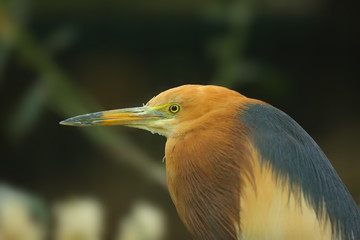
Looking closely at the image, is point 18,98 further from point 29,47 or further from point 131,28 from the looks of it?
point 131,28

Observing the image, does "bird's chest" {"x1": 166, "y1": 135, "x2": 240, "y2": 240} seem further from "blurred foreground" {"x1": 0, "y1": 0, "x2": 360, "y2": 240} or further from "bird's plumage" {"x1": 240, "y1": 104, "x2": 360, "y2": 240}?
"blurred foreground" {"x1": 0, "y1": 0, "x2": 360, "y2": 240}

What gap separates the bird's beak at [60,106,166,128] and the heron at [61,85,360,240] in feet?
0.10

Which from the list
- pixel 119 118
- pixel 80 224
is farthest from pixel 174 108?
pixel 80 224

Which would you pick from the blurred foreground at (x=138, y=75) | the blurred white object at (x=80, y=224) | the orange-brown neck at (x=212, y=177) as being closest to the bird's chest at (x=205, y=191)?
the orange-brown neck at (x=212, y=177)

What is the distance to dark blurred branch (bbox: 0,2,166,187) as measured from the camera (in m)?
1.38

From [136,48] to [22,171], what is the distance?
49 cm

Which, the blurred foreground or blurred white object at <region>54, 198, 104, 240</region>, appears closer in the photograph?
blurred white object at <region>54, 198, 104, 240</region>

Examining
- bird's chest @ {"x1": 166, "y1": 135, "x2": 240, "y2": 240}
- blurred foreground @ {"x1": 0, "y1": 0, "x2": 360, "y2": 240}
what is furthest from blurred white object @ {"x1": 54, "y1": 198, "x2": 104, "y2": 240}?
blurred foreground @ {"x1": 0, "y1": 0, "x2": 360, "y2": 240}

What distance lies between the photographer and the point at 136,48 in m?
1.47

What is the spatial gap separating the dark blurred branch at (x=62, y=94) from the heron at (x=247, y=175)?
0.74m

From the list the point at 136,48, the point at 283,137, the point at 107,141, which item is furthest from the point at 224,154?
the point at 136,48

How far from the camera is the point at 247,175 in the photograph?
0.61m

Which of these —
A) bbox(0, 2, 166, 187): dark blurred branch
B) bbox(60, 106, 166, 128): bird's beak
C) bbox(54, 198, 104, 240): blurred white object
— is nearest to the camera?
bbox(54, 198, 104, 240): blurred white object

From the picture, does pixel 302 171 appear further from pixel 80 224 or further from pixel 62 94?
pixel 62 94
